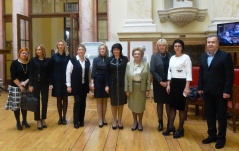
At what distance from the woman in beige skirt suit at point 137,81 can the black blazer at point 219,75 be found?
1.00 meters

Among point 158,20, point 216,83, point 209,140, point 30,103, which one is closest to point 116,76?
point 30,103

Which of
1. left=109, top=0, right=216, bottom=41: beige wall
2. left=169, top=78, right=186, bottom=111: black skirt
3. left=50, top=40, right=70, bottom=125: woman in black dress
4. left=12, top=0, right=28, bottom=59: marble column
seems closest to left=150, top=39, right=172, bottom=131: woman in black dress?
left=169, top=78, right=186, bottom=111: black skirt

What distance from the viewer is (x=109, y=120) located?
17.3 feet

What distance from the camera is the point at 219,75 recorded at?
3.66 metres

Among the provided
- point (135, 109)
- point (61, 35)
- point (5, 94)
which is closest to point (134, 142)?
point (135, 109)

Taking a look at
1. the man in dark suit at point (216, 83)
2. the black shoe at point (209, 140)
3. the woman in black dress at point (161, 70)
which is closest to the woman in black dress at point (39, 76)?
the woman in black dress at point (161, 70)

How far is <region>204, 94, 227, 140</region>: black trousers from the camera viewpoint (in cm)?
372

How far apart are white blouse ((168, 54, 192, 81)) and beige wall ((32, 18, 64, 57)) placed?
8.14m

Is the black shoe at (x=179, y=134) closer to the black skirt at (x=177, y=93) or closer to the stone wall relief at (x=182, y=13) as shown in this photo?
the black skirt at (x=177, y=93)

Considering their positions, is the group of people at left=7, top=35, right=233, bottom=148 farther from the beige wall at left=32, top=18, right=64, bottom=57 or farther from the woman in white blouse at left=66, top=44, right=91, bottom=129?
the beige wall at left=32, top=18, right=64, bottom=57

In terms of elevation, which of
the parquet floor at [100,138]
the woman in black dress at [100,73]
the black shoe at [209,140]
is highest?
the woman in black dress at [100,73]

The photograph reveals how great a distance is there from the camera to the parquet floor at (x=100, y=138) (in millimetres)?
3744

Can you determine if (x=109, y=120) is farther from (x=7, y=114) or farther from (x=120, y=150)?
(x=7, y=114)

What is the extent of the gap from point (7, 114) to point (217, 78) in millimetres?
4310
